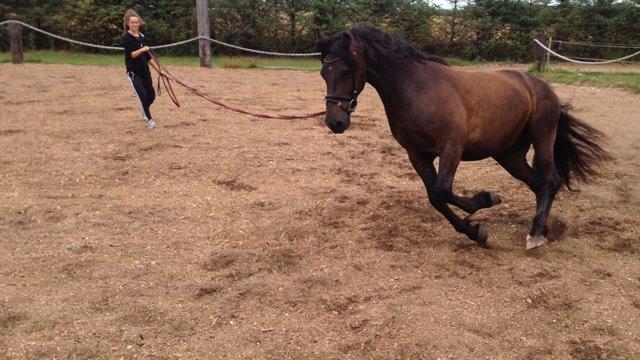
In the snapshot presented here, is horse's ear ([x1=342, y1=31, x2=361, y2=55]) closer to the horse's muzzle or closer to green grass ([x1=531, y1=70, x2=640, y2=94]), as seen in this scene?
the horse's muzzle

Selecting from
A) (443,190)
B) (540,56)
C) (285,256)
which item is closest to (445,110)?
(443,190)

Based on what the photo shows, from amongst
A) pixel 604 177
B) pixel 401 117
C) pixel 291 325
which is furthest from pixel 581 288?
pixel 604 177

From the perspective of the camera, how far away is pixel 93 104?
31.8 feet

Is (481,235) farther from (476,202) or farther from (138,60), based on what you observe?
(138,60)

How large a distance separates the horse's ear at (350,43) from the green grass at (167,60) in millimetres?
12423

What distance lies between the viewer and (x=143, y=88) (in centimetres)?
804

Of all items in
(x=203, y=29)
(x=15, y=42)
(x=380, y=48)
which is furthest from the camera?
(x=203, y=29)

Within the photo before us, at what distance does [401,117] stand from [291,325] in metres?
1.75

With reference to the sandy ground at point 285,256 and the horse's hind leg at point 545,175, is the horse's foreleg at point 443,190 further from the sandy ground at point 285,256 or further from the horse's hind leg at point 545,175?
the horse's hind leg at point 545,175

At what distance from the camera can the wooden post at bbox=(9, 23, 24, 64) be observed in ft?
45.5

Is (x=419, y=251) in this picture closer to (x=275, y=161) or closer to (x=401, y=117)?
(x=401, y=117)

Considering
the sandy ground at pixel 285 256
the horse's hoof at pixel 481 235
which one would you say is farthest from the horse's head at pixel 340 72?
the horse's hoof at pixel 481 235

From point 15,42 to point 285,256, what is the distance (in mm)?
13015

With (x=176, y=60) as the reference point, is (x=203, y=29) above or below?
above
